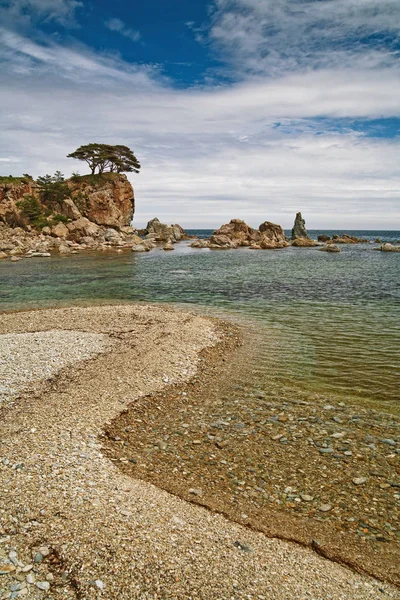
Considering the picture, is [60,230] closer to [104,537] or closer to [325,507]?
[104,537]

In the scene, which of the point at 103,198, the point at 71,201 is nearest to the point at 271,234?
the point at 103,198

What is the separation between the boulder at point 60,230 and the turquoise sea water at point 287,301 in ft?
103

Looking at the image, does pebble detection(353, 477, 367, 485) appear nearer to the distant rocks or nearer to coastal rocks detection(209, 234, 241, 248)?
coastal rocks detection(209, 234, 241, 248)

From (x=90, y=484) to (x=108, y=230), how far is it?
91.0 metres

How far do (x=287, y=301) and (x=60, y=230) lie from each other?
73.2 m

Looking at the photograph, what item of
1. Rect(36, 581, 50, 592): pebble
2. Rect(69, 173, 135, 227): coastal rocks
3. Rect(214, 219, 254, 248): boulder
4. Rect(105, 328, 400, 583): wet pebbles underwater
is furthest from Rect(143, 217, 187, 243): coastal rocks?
Rect(36, 581, 50, 592): pebble

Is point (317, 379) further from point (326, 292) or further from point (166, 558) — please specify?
point (326, 292)

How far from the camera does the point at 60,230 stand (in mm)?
88562

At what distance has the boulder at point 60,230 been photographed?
87.8m

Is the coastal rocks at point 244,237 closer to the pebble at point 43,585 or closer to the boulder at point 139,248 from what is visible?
the boulder at point 139,248

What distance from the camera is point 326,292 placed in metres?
33.8

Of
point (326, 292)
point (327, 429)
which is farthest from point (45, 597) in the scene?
point (326, 292)

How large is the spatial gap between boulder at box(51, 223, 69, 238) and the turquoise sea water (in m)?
31.4

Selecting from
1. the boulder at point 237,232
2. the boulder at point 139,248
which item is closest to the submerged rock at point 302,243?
the boulder at point 237,232
